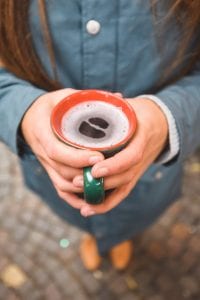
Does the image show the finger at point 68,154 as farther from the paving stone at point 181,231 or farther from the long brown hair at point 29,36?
the paving stone at point 181,231

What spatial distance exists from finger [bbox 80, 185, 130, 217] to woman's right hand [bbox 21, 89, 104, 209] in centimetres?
2

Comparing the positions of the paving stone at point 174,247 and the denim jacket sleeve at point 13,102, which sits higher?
the denim jacket sleeve at point 13,102

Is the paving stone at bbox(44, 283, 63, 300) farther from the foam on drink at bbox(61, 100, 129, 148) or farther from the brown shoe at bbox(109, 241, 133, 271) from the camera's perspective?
the foam on drink at bbox(61, 100, 129, 148)

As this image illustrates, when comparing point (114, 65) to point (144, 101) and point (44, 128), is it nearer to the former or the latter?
point (144, 101)

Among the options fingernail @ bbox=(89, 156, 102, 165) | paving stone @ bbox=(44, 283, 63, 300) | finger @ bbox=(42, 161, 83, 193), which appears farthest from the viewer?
paving stone @ bbox=(44, 283, 63, 300)

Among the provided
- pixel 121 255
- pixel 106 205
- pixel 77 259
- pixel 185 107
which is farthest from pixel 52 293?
pixel 185 107

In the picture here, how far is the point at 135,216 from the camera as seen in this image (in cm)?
155

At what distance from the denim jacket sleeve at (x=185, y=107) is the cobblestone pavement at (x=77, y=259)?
3.34 ft

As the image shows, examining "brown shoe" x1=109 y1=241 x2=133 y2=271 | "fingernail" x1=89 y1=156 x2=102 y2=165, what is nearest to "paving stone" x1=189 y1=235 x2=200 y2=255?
"brown shoe" x1=109 y1=241 x2=133 y2=271

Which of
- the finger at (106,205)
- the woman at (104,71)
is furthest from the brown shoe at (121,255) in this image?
the finger at (106,205)

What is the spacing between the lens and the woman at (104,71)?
95cm

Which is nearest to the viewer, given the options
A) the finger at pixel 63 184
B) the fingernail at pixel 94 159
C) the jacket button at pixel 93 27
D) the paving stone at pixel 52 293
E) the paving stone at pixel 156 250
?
the fingernail at pixel 94 159

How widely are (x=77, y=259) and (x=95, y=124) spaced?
1248mm

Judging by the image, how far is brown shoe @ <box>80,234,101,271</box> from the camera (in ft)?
6.44
